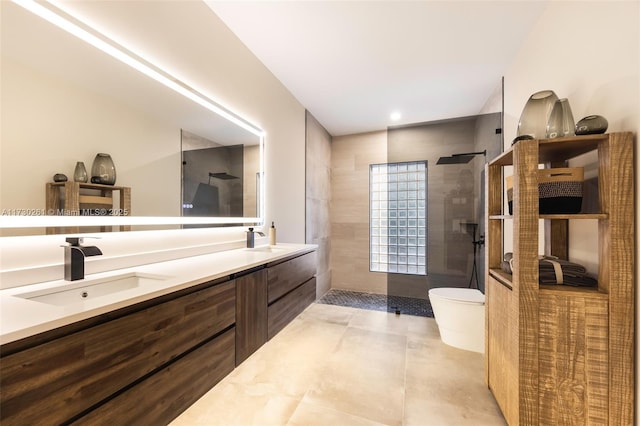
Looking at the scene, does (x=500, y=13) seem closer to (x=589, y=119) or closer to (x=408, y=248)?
(x=589, y=119)

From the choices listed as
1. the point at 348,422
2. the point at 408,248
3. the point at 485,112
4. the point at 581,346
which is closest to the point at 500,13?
the point at 485,112

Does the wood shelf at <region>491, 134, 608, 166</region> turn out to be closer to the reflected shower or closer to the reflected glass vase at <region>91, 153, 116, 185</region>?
the reflected shower

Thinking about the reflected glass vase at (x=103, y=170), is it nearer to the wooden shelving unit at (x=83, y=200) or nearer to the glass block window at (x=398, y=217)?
the wooden shelving unit at (x=83, y=200)

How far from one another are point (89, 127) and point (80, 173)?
24cm

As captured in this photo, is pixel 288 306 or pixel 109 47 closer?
pixel 109 47

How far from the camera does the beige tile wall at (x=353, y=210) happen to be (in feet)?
13.8

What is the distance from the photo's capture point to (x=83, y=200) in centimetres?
130

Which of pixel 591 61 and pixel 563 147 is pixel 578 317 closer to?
pixel 563 147

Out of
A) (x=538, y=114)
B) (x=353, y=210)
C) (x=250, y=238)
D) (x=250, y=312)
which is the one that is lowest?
(x=250, y=312)

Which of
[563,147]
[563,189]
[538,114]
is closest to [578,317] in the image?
[563,189]

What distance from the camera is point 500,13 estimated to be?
1.94m

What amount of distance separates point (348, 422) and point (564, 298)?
1218 mm

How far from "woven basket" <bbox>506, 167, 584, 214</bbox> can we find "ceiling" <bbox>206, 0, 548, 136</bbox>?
144 cm

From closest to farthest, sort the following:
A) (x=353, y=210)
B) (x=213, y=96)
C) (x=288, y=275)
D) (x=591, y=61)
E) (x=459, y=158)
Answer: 1. (x=591, y=61)
2. (x=213, y=96)
3. (x=288, y=275)
4. (x=459, y=158)
5. (x=353, y=210)
